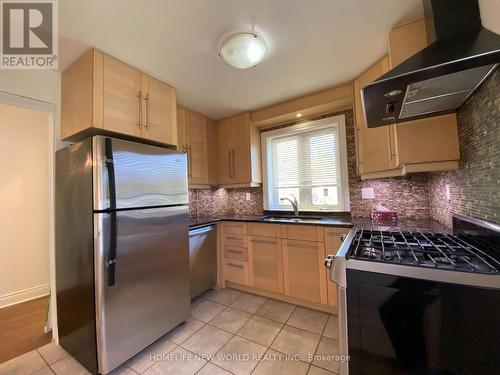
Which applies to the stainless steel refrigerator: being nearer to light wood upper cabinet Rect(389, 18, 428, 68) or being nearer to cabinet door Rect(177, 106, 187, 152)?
cabinet door Rect(177, 106, 187, 152)

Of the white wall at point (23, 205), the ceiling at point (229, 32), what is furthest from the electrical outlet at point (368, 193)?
the white wall at point (23, 205)

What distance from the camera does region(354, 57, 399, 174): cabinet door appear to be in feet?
5.64

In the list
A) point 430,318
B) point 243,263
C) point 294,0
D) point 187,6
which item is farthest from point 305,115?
point 430,318

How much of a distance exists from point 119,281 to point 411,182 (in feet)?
8.63

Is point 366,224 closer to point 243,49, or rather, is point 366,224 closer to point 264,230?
point 264,230

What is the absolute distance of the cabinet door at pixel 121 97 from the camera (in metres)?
1.56

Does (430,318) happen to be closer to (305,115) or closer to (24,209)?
(305,115)

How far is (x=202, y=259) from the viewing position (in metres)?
2.42

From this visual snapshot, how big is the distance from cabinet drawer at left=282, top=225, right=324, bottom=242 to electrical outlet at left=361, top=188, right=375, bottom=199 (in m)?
0.68

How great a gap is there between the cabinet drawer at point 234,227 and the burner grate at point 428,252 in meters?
1.39

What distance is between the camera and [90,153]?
4.53 feet

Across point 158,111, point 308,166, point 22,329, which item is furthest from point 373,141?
point 22,329

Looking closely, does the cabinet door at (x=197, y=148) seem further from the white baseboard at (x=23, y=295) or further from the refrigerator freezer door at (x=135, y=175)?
the white baseboard at (x=23, y=295)

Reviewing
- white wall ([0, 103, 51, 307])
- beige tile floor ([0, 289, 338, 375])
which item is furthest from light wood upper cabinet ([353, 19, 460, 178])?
white wall ([0, 103, 51, 307])
